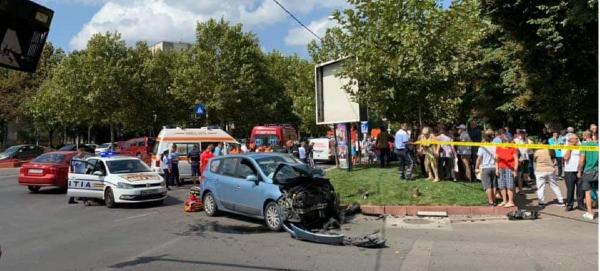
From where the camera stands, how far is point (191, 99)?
45781 mm

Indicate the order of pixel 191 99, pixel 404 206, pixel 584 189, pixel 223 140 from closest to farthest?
pixel 584 189 → pixel 404 206 → pixel 223 140 → pixel 191 99

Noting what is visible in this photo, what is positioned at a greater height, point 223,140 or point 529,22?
point 529,22

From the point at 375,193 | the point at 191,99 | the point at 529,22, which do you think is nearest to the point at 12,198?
the point at 375,193

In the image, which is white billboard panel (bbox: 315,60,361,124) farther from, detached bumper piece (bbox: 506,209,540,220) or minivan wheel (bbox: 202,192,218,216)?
detached bumper piece (bbox: 506,209,540,220)

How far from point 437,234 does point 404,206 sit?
2.28 meters

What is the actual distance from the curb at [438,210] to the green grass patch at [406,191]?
0.27m

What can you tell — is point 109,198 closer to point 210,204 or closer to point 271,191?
point 210,204

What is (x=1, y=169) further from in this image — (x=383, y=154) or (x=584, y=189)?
(x=584, y=189)

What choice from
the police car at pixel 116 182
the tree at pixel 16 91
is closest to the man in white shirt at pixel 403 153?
the police car at pixel 116 182

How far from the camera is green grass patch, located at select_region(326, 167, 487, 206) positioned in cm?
1274

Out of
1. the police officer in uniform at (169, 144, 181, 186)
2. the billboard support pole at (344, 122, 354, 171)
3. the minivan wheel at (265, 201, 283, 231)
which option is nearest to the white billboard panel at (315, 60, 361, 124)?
the billboard support pole at (344, 122, 354, 171)

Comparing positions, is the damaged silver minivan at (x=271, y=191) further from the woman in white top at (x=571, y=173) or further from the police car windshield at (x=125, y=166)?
the woman in white top at (x=571, y=173)

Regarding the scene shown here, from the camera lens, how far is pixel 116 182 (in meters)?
15.0

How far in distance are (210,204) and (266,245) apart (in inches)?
154
